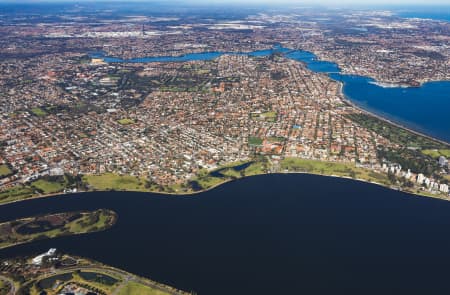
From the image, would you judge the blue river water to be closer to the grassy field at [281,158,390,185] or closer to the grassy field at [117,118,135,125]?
the grassy field at [281,158,390,185]

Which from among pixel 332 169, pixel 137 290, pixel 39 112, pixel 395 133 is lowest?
pixel 137 290

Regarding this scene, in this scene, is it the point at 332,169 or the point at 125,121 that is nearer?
the point at 332,169

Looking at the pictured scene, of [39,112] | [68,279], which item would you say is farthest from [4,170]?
[68,279]

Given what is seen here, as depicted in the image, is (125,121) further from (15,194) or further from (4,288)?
(4,288)

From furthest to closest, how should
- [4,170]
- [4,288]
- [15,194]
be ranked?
[4,170] < [15,194] < [4,288]

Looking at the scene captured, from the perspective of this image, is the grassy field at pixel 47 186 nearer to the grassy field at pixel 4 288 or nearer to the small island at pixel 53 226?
the small island at pixel 53 226

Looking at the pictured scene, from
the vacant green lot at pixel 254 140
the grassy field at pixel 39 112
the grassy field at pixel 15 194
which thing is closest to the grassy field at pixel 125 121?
the grassy field at pixel 39 112
